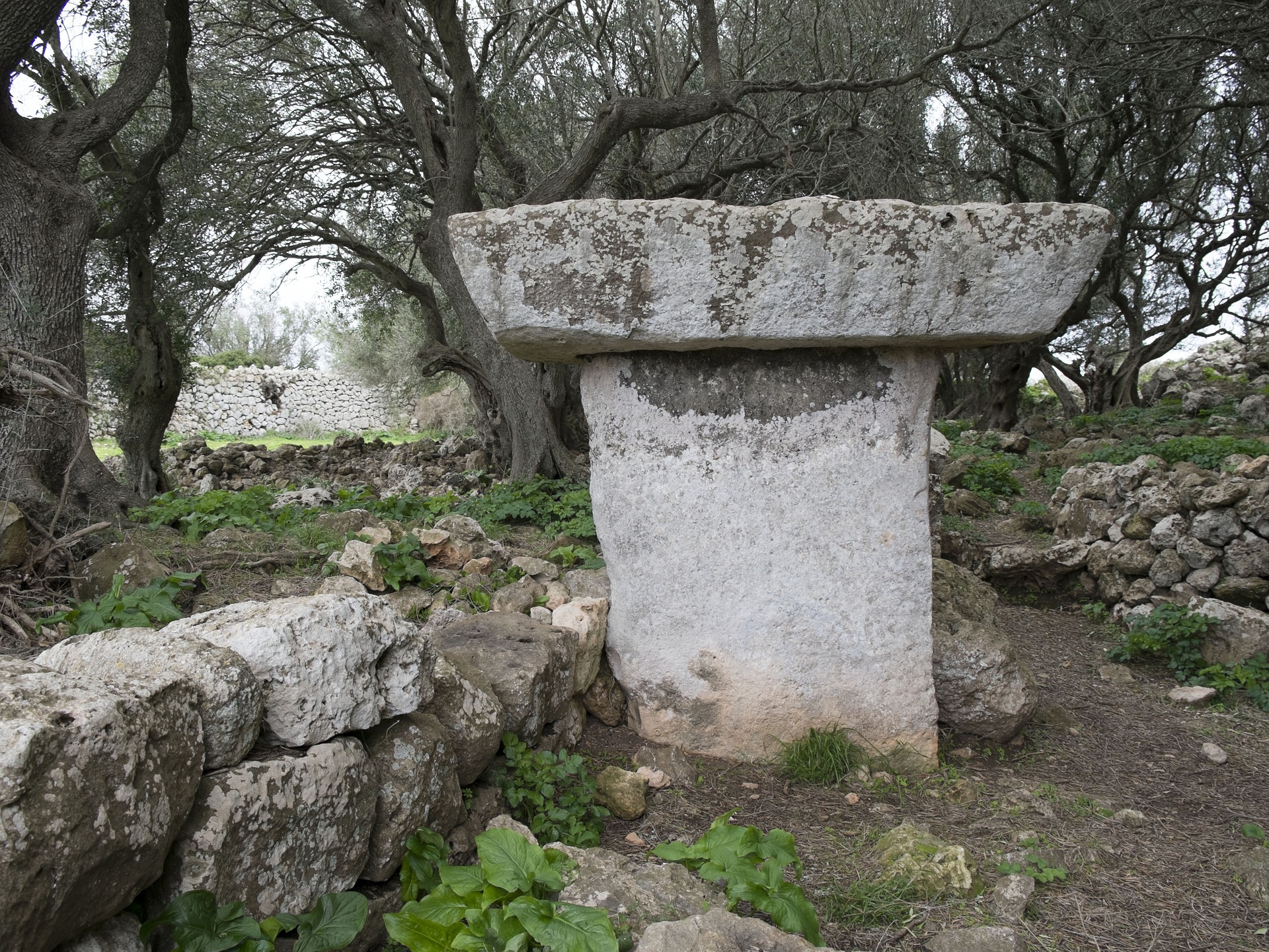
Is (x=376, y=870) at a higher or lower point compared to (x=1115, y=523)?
lower

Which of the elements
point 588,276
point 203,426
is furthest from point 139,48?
point 203,426

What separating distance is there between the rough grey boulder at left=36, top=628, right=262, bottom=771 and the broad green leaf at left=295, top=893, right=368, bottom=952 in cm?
36

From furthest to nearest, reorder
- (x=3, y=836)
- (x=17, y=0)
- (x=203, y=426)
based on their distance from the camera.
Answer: (x=203, y=426) < (x=17, y=0) < (x=3, y=836)

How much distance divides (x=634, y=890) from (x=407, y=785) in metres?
0.63

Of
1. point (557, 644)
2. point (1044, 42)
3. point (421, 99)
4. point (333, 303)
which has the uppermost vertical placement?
point (1044, 42)

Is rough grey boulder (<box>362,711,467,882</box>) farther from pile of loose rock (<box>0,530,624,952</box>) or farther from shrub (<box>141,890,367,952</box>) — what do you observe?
shrub (<box>141,890,367,952</box>)

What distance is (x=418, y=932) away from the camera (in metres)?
1.87

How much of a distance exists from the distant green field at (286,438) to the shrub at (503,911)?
13455 mm

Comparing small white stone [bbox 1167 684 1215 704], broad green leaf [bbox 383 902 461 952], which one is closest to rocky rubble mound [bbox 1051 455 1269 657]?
small white stone [bbox 1167 684 1215 704]

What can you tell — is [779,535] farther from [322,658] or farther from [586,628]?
[322,658]

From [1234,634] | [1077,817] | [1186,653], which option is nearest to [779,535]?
[1077,817]

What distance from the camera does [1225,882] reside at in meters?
2.49

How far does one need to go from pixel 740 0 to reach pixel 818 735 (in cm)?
938

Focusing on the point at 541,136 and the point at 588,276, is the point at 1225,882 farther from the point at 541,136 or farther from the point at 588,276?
the point at 541,136
